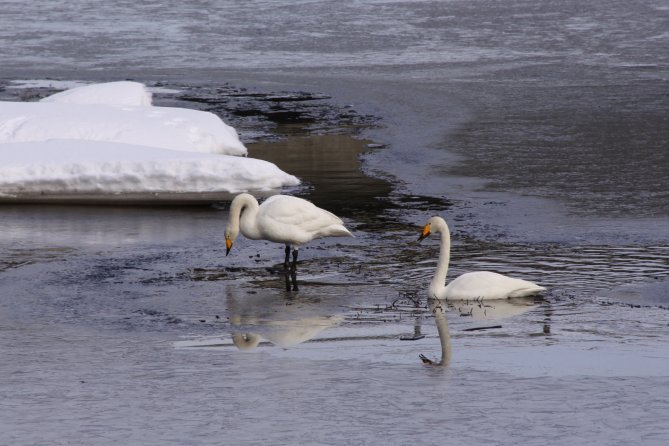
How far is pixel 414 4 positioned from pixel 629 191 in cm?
1854

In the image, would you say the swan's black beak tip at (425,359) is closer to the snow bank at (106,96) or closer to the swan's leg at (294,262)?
the swan's leg at (294,262)

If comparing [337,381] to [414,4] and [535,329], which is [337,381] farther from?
[414,4]

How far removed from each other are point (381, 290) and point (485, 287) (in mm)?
766

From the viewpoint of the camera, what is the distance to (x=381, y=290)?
8.30m

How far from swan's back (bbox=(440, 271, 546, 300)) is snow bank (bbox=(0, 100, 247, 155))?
5728 millimetres

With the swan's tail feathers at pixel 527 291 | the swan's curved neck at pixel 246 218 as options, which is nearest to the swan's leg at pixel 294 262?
the swan's curved neck at pixel 246 218

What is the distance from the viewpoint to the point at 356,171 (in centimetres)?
1366

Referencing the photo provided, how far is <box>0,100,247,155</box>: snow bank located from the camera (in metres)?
13.3

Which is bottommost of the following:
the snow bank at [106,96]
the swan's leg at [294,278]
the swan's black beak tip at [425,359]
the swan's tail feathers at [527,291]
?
the swan's leg at [294,278]

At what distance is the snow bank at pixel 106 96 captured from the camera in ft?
53.3

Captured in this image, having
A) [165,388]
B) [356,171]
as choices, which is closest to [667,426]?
[165,388]

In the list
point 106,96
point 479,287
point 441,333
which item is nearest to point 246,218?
point 479,287

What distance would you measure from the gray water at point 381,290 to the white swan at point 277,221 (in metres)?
0.25

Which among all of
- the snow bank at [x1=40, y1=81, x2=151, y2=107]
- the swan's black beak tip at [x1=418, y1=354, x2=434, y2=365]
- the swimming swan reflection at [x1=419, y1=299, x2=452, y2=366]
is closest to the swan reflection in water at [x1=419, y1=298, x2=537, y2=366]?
the swimming swan reflection at [x1=419, y1=299, x2=452, y2=366]
